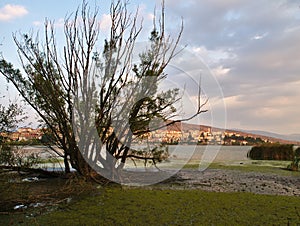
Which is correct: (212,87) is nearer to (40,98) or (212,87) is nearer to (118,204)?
(118,204)

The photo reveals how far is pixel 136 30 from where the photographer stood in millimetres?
7387

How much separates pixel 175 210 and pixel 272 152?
1511 cm

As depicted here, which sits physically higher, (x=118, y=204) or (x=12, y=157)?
(x=12, y=157)

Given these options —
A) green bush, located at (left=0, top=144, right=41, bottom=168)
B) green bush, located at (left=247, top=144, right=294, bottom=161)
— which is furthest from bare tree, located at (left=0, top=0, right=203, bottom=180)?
green bush, located at (left=247, top=144, right=294, bottom=161)

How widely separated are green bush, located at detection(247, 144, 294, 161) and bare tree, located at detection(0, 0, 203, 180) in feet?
38.4

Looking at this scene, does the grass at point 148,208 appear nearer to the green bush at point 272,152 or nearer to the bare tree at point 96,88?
the bare tree at point 96,88

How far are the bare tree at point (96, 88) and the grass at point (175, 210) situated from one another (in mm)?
1888

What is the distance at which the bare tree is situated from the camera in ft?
23.5

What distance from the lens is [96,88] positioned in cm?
734

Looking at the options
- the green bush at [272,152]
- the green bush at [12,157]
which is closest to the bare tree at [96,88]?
the green bush at [12,157]

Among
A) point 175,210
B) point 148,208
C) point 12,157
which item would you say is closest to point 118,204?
point 148,208

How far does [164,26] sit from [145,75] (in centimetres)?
138

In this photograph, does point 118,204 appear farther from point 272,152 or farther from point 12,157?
point 272,152

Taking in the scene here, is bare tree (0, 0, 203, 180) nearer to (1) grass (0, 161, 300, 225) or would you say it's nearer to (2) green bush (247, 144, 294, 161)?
(1) grass (0, 161, 300, 225)
